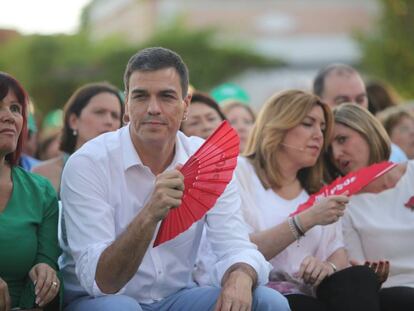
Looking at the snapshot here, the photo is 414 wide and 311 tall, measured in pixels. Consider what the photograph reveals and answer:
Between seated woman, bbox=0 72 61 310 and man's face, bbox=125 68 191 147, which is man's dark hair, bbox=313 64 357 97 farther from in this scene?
seated woman, bbox=0 72 61 310

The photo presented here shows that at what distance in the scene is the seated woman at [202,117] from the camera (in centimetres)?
645

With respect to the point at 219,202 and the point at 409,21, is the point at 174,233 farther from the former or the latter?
the point at 409,21

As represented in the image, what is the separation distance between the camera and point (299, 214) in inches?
191

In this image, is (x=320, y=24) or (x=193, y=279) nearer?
(x=193, y=279)

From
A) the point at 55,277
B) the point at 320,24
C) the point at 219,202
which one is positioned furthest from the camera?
the point at 320,24

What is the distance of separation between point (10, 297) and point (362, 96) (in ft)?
12.5

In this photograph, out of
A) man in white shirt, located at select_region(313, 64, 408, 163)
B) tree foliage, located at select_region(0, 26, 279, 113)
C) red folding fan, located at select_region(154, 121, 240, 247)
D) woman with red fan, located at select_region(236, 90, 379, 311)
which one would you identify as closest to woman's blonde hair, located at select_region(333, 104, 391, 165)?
woman with red fan, located at select_region(236, 90, 379, 311)

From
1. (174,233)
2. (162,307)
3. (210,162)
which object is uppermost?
(210,162)

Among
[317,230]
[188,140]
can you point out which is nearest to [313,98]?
[317,230]

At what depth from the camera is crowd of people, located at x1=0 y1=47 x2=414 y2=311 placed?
13.2 feet

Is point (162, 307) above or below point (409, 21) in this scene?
below

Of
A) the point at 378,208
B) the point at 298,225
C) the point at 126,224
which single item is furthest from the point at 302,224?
the point at 126,224

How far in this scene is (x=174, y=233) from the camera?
163 inches

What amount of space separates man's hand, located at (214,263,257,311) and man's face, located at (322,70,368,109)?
10.1 feet
